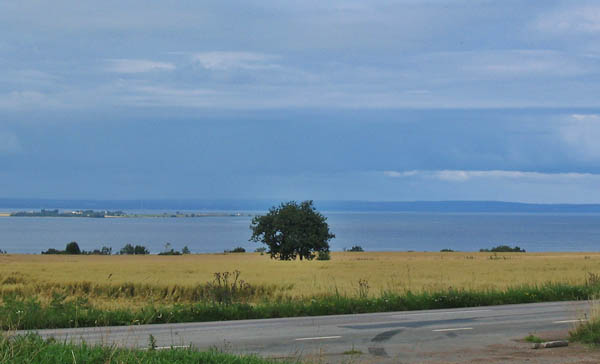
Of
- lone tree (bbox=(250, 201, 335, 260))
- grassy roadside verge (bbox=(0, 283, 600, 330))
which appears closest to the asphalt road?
grassy roadside verge (bbox=(0, 283, 600, 330))

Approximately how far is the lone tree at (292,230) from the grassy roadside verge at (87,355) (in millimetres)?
65766

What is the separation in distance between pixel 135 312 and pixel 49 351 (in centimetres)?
1067

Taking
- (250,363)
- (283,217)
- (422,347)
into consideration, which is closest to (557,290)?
(422,347)

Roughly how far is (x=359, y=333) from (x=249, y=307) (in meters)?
4.96

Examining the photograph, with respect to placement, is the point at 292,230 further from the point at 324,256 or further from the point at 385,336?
the point at 385,336

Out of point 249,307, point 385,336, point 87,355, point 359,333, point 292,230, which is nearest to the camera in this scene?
point 87,355

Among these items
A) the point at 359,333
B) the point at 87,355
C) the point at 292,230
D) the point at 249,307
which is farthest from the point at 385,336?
the point at 292,230

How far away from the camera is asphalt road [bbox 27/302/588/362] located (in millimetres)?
13320

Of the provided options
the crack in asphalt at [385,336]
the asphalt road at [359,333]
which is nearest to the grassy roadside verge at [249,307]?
the asphalt road at [359,333]

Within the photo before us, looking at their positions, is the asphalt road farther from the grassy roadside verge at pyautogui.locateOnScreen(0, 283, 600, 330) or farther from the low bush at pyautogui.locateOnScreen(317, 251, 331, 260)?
the low bush at pyautogui.locateOnScreen(317, 251, 331, 260)

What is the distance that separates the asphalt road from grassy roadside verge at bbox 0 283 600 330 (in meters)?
0.96

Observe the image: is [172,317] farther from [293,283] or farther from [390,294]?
[293,283]

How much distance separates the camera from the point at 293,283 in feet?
107

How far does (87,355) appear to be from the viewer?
8.25 meters
